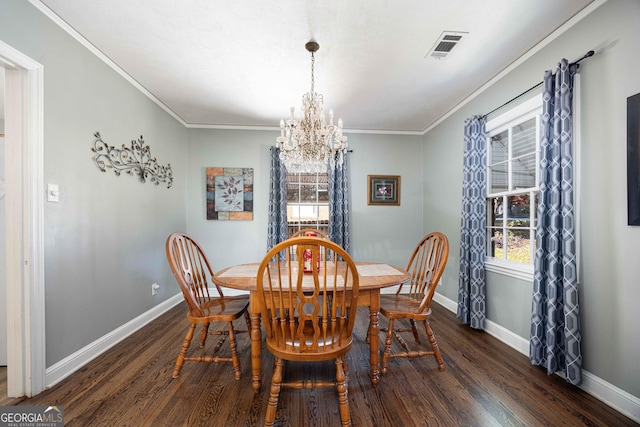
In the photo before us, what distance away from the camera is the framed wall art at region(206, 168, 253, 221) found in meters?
3.92

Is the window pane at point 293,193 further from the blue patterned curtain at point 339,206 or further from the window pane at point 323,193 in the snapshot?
the blue patterned curtain at point 339,206

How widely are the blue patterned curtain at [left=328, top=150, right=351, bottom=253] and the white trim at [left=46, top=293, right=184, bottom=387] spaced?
96.1 inches

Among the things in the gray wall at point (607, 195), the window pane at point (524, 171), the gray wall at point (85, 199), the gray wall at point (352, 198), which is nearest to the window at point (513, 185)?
the window pane at point (524, 171)

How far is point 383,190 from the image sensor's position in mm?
4109

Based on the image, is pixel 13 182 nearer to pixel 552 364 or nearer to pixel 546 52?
pixel 552 364

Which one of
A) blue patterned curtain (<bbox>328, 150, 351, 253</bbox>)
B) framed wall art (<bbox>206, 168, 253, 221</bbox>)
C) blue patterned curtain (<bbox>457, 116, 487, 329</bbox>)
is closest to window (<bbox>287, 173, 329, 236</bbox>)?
blue patterned curtain (<bbox>328, 150, 351, 253</bbox>)

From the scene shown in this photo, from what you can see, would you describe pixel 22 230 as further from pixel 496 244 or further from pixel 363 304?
pixel 496 244

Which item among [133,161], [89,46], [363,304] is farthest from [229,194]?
[363,304]

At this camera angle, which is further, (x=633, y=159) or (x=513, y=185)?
(x=513, y=185)

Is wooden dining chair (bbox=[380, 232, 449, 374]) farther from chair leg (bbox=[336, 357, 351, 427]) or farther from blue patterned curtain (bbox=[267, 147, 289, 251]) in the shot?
blue patterned curtain (bbox=[267, 147, 289, 251])

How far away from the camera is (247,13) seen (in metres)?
1.78

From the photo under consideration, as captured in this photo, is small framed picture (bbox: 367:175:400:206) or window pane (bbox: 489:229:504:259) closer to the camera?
window pane (bbox: 489:229:504:259)

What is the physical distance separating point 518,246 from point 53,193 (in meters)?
3.79

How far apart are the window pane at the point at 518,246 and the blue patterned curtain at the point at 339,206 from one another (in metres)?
1.98
